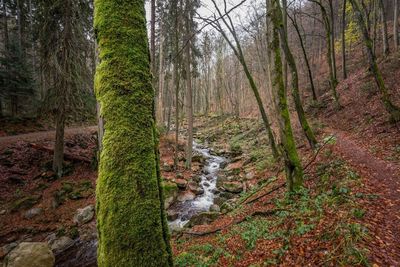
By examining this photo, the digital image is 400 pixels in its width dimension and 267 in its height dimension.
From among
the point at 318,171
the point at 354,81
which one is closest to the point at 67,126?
the point at 318,171

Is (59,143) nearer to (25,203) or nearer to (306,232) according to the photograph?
(25,203)

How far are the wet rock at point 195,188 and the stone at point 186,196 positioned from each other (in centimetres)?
23

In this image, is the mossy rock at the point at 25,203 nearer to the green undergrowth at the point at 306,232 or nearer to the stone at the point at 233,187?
the green undergrowth at the point at 306,232

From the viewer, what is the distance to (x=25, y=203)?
8.94 metres

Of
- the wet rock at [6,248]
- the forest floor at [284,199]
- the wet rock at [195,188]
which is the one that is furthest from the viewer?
the wet rock at [195,188]

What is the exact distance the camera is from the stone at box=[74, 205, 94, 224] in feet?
27.6

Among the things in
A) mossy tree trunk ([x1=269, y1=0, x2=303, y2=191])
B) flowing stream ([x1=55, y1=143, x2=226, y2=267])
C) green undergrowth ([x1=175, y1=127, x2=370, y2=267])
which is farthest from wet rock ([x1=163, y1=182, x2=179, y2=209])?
mossy tree trunk ([x1=269, y1=0, x2=303, y2=191])

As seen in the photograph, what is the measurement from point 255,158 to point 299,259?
1061 cm

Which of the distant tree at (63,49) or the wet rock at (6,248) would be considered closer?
the wet rock at (6,248)

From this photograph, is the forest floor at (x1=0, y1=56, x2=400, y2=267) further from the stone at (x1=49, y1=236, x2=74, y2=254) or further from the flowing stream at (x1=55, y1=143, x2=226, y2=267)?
the flowing stream at (x1=55, y1=143, x2=226, y2=267)

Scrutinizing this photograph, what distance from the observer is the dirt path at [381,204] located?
10.4 ft

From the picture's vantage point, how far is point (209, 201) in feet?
32.7

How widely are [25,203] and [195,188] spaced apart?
7155 mm

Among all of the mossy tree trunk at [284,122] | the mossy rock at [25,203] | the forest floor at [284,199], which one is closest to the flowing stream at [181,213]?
the forest floor at [284,199]
